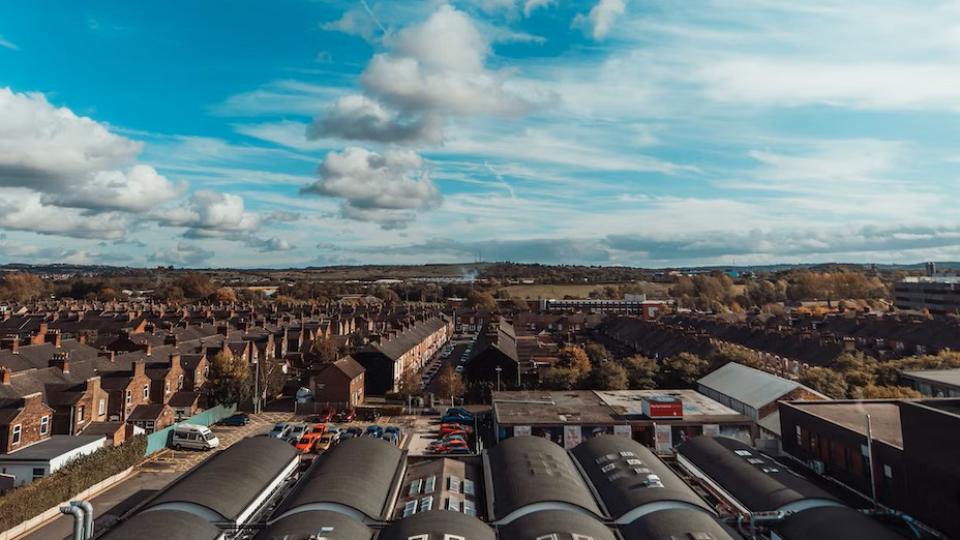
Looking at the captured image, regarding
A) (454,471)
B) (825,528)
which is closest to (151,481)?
(454,471)

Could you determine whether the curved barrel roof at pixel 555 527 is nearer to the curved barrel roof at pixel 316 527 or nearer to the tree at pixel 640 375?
the curved barrel roof at pixel 316 527

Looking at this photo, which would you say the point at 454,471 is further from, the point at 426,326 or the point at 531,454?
the point at 426,326

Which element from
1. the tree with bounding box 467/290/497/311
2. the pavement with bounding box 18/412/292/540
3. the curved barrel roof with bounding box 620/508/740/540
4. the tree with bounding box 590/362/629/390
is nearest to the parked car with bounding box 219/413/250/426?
the pavement with bounding box 18/412/292/540

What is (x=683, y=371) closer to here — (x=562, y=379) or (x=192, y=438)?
(x=562, y=379)

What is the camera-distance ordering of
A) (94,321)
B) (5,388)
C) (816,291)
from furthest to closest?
(816,291)
(94,321)
(5,388)

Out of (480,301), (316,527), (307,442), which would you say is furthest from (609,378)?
(480,301)

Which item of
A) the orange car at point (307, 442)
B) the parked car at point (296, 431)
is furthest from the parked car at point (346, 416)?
the orange car at point (307, 442)

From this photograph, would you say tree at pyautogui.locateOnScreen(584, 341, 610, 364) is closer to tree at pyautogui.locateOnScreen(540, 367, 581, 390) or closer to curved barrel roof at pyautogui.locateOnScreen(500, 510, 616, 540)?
tree at pyautogui.locateOnScreen(540, 367, 581, 390)
